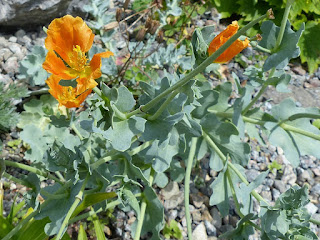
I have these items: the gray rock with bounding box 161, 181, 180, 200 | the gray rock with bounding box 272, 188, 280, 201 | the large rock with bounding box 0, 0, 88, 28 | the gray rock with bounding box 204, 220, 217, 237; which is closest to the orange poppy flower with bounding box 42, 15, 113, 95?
the gray rock with bounding box 161, 181, 180, 200

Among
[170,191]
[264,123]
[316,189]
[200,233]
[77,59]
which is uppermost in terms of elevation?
[77,59]

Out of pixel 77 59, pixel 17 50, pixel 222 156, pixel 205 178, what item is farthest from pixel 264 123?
pixel 17 50

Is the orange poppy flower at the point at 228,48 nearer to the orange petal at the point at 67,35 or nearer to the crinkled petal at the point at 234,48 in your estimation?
the crinkled petal at the point at 234,48

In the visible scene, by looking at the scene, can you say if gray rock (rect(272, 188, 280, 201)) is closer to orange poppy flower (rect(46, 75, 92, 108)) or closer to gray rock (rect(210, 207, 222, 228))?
gray rock (rect(210, 207, 222, 228))

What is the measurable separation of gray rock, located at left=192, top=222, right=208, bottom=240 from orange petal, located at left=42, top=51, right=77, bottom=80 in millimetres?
1163

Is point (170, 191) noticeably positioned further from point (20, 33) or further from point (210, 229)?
point (20, 33)

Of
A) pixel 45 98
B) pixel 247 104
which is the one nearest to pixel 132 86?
pixel 45 98

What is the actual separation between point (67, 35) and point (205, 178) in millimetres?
1259

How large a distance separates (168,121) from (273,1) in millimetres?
1988

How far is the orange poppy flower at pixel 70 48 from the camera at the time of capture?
1.19m

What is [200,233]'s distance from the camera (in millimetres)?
1987

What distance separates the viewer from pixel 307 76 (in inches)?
113

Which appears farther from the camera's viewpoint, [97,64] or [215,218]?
[215,218]

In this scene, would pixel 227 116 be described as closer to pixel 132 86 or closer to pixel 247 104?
pixel 247 104
